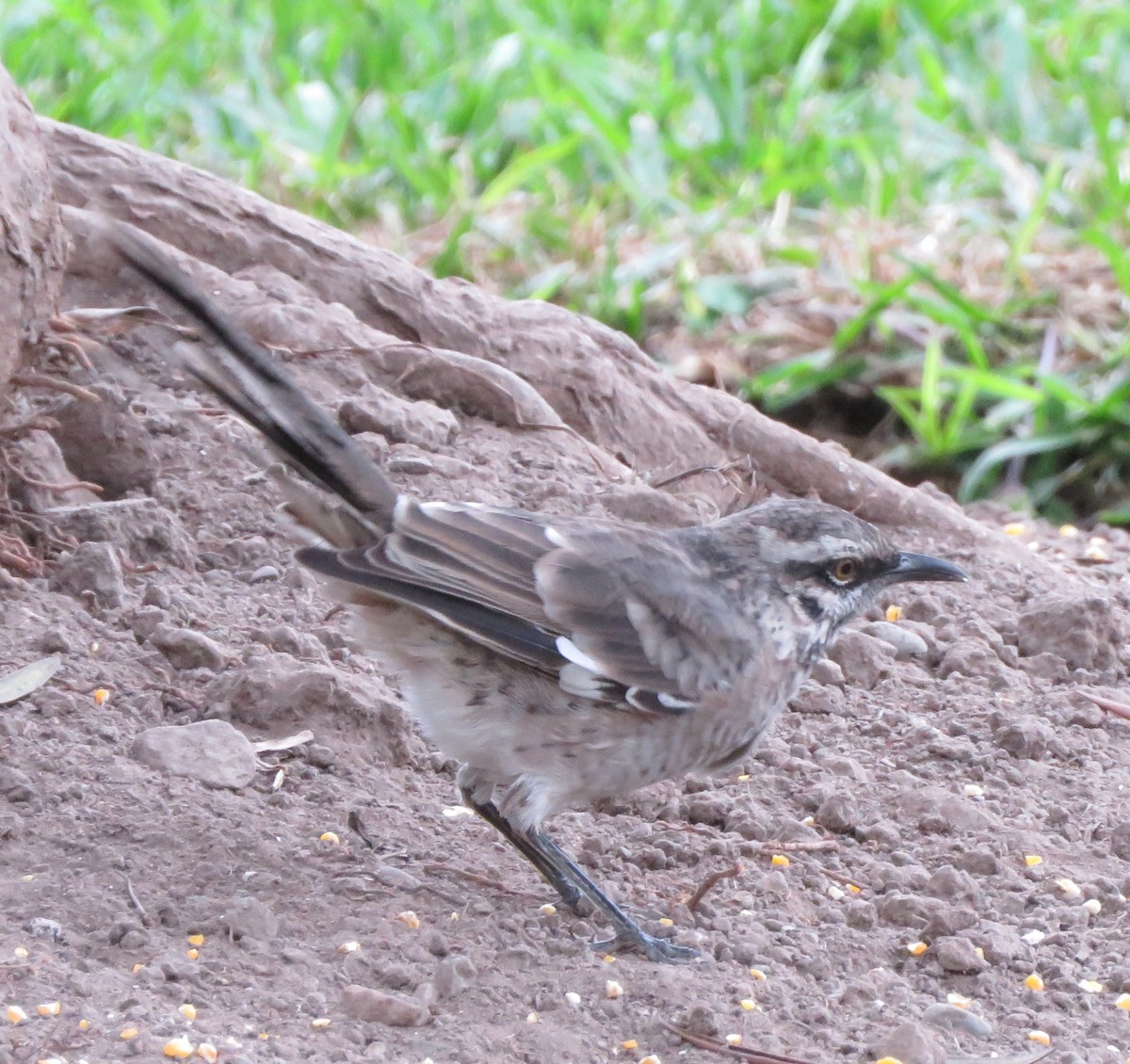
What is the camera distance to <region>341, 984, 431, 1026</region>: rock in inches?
137

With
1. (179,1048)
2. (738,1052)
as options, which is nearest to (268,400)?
(179,1048)

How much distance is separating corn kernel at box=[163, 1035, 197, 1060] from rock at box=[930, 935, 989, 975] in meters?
1.68

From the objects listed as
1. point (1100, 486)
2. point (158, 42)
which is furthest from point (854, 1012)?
point (158, 42)

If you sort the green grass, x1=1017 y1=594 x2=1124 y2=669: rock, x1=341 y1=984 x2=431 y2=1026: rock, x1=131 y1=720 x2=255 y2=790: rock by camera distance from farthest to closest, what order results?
the green grass < x1=1017 y1=594 x2=1124 y2=669: rock < x1=131 y1=720 x2=255 y2=790: rock < x1=341 y1=984 x2=431 y2=1026: rock

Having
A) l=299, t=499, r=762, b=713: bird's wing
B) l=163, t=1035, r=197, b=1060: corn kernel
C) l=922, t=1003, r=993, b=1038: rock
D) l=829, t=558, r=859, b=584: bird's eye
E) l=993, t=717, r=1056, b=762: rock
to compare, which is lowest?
l=163, t=1035, r=197, b=1060: corn kernel

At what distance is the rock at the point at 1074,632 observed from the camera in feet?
17.5

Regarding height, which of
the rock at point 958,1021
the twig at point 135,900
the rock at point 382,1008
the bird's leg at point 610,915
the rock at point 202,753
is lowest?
the twig at point 135,900

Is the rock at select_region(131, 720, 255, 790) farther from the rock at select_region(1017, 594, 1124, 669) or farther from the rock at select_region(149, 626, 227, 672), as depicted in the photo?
the rock at select_region(1017, 594, 1124, 669)

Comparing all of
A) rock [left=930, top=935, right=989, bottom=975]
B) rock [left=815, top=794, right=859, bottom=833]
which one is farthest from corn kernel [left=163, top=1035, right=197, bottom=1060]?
rock [left=815, top=794, right=859, bottom=833]

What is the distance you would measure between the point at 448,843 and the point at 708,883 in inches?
28.7

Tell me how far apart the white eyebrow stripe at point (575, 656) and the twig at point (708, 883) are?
1.79ft

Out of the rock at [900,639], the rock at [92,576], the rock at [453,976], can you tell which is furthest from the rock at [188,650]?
the rock at [900,639]

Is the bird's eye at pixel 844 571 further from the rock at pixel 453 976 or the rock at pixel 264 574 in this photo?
the rock at pixel 264 574

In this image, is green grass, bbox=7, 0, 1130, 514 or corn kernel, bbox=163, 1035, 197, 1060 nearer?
corn kernel, bbox=163, 1035, 197, 1060
